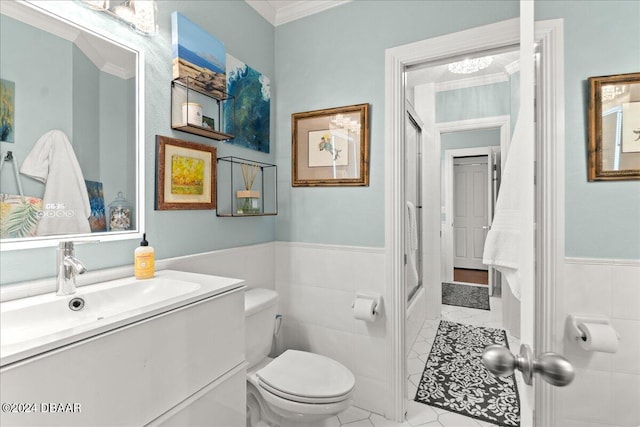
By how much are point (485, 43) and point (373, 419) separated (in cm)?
217

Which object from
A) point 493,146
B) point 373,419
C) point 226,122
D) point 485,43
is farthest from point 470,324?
point 226,122

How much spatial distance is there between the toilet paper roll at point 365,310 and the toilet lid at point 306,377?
31cm

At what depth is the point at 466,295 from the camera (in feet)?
13.9

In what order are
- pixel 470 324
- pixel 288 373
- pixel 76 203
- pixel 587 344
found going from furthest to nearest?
pixel 470 324 < pixel 288 373 < pixel 76 203 < pixel 587 344

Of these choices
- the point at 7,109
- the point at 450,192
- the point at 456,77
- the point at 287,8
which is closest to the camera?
the point at 7,109

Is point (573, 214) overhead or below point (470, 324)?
overhead

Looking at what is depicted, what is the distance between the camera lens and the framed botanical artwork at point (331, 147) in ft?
6.28

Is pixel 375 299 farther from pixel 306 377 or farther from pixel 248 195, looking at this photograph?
pixel 248 195

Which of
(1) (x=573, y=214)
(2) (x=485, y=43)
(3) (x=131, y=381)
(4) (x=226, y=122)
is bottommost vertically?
(3) (x=131, y=381)

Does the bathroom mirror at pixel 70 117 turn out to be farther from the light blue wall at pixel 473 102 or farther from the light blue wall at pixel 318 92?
the light blue wall at pixel 473 102

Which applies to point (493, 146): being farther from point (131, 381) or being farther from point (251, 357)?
point (131, 381)

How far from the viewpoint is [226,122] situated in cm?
180

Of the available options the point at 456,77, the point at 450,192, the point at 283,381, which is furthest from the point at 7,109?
the point at 450,192

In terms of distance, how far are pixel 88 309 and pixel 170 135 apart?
2.74ft
